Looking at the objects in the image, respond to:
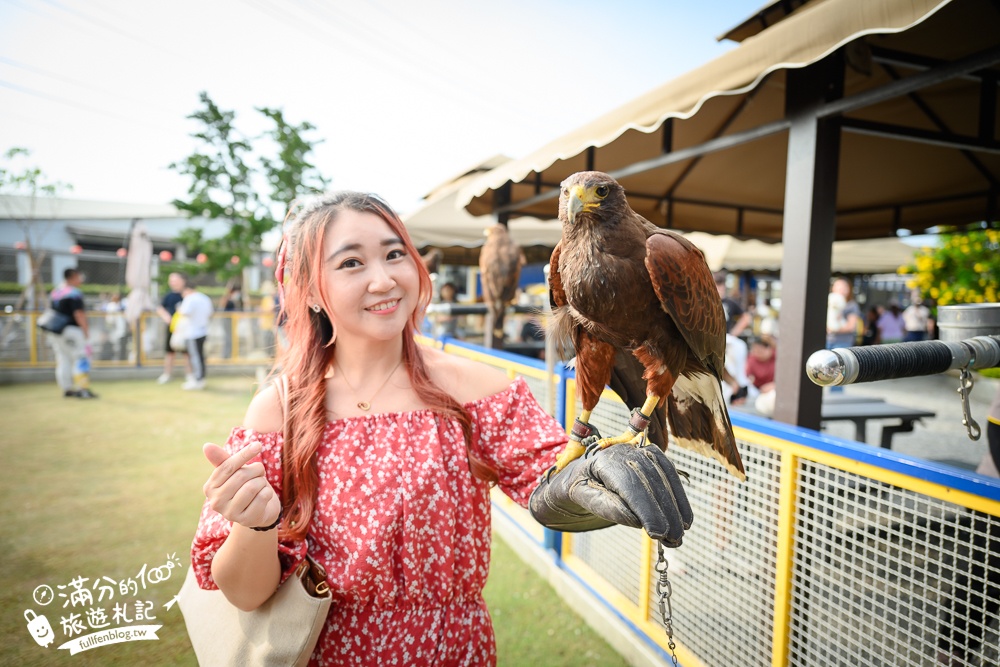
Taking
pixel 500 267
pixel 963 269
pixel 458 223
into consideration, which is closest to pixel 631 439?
pixel 500 267

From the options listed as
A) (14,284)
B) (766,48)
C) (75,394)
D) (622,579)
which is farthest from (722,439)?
(14,284)

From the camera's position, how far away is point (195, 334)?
9.52m

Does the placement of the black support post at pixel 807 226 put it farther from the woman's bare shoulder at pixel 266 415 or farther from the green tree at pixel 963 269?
the green tree at pixel 963 269

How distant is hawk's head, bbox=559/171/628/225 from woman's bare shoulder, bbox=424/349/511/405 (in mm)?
773

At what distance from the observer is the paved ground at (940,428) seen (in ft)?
16.9

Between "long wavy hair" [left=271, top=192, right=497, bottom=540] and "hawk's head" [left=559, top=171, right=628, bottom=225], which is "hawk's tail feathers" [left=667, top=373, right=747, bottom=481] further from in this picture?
"long wavy hair" [left=271, top=192, right=497, bottom=540]

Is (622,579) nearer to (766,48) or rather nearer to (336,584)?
(336,584)

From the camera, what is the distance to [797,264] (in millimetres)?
2355

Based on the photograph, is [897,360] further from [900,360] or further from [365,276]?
[365,276]

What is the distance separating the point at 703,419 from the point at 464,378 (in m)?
0.77

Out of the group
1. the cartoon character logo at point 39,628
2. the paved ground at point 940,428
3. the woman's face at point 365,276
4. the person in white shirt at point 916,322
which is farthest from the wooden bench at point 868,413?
the person in white shirt at point 916,322

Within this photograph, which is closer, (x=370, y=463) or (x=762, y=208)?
(x=370, y=463)

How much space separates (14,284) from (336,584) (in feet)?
79.7

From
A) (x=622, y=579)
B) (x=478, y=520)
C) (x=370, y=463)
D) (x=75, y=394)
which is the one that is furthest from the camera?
(x=75, y=394)
